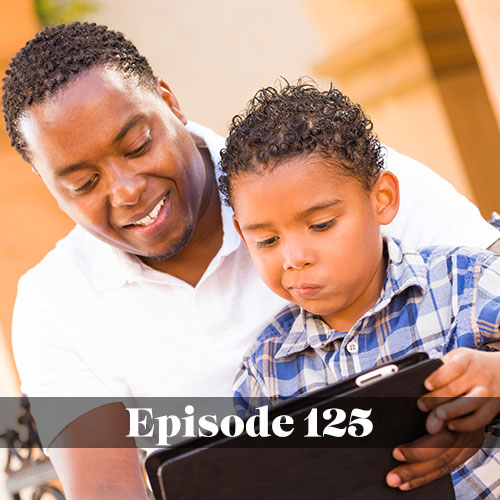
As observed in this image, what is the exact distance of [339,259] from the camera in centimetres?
184

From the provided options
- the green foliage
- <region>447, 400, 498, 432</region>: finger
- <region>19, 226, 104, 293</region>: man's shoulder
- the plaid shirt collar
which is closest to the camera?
<region>447, 400, 498, 432</region>: finger

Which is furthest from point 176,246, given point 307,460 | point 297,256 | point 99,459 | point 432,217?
point 307,460

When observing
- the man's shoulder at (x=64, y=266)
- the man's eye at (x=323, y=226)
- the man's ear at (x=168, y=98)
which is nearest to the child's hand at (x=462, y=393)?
the man's eye at (x=323, y=226)

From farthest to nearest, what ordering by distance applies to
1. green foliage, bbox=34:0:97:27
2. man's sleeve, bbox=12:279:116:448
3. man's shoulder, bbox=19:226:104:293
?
1. green foliage, bbox=34:0:97:27
2. man's shoulder, bbox=19:226:104:293
3. man's sleeve, bbox=12:279:116:448

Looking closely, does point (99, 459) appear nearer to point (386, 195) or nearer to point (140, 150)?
point (140, 150)

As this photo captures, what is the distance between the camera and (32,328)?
234cm

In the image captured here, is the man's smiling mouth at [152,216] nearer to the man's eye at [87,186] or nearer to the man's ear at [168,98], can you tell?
the man's eye at [87,186]

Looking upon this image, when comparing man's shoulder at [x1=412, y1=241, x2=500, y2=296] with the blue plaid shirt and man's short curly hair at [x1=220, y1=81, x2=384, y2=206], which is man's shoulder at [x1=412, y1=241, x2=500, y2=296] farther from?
man's short curly hair at [x1=220, y1=81, x2=384, y2=206]

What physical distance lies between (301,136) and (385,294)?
430mm

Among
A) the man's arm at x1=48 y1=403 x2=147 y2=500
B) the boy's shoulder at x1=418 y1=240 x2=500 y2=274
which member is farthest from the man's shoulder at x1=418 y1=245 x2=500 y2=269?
the man's arm at x1=48 y1=403 x2=147 y2=500

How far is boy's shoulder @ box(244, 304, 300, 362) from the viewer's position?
2131 millimetres

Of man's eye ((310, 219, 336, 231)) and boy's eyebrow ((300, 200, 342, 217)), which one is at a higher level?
boy's eyebrow ((300, 200, 342, 217))

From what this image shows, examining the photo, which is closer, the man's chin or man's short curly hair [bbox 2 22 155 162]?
man's short curly hair [bbox 2 22 155 162]

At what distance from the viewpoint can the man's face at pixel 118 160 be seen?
2027mm
